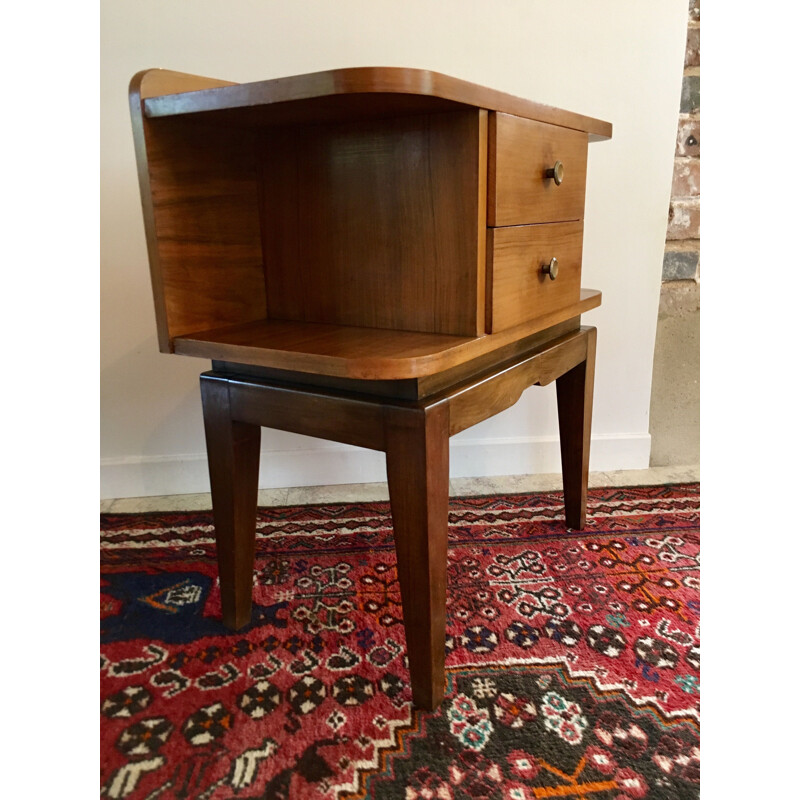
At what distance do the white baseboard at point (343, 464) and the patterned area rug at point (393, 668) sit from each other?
221mm

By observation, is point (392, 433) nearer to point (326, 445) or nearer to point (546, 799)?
point (546, 799)

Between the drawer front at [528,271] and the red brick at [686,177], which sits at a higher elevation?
the red brick at [686,177]

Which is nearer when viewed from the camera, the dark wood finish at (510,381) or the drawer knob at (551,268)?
the dark wood finish at (510,381)

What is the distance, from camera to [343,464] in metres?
1.80

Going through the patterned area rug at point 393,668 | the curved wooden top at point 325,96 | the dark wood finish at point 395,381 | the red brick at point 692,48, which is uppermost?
the red brick at point 692,48

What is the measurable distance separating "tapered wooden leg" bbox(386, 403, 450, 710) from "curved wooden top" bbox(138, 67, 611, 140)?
1.30 feet

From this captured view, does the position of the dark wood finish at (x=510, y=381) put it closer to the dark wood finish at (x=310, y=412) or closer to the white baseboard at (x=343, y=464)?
the dark wood finish at (x=310, y=412)

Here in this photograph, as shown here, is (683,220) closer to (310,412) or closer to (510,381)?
(510,381)

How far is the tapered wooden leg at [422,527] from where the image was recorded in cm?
86

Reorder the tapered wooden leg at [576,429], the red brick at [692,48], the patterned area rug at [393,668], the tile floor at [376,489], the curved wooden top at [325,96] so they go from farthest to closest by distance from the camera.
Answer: the tile floor at [376,489], the red brick at [692,48], the tapered wooden leg at [576,429], the patterned area rug at [393,668], the curved wooden top at [325,96]

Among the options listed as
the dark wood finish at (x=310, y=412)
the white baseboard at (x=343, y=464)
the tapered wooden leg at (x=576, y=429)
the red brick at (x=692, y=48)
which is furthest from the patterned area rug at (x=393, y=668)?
the red brick at (x=692, y=48)

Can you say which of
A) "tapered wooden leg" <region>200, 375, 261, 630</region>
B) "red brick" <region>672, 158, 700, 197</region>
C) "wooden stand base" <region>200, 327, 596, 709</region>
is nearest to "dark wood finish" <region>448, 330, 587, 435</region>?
"wooden stand base" <region>200, 327, 596, 709</region>

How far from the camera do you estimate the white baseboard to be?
175cm

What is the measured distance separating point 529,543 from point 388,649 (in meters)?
0.49
